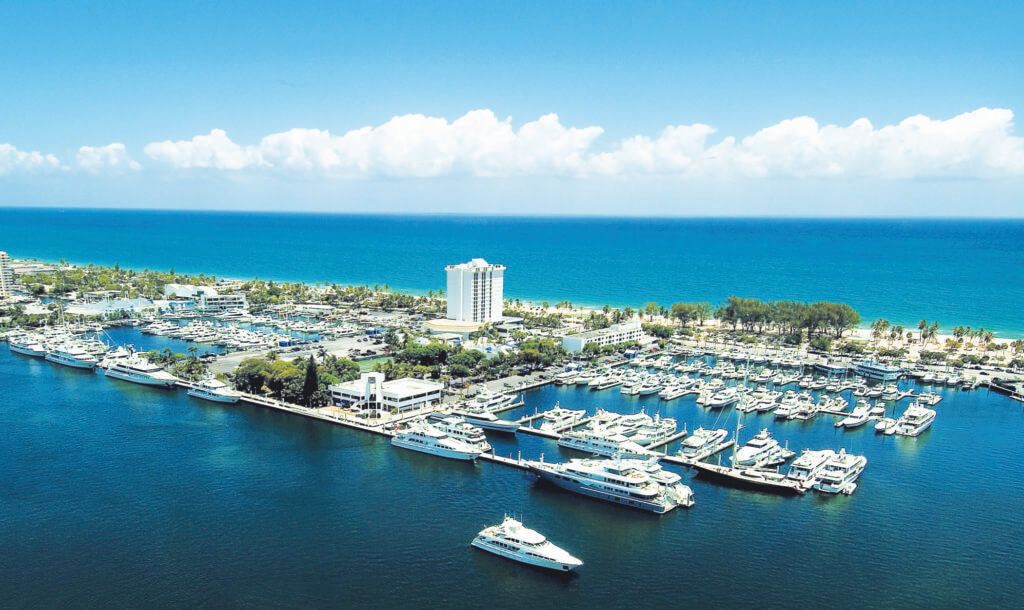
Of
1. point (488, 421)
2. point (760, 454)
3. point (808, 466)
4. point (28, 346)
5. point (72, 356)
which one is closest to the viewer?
point (808, 466)

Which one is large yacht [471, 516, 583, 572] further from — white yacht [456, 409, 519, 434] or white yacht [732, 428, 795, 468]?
white yacht [456, 409, 519, 434]

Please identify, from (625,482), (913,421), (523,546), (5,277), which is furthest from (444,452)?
(5,277)

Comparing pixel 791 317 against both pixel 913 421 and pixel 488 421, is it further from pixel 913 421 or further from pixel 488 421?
pixel 488 421

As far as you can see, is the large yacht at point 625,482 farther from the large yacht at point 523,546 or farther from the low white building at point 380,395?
the low white building at point 380,395

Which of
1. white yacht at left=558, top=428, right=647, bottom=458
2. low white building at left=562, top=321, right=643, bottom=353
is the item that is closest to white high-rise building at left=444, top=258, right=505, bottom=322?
low white building at left=562, top=321, right=643, bottom=353

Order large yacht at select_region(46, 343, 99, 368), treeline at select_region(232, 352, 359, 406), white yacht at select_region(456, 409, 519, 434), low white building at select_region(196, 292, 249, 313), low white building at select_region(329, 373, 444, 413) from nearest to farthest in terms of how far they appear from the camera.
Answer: white yacht at select_region(456, 409, 519, 434) < low white building at select_region(329, 373, 444, 413) < treeline at select_region(232, 352, 359, 406) < large yacht at select_region(46, 343, 99, 368) < low white building at select_region(196, 292, 249, 313)

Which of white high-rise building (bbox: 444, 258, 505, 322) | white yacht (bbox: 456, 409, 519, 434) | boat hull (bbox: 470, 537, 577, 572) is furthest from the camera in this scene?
white high-rise building (bbox: 444, 258, 505, 322)

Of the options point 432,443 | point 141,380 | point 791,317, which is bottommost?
point 141,380
